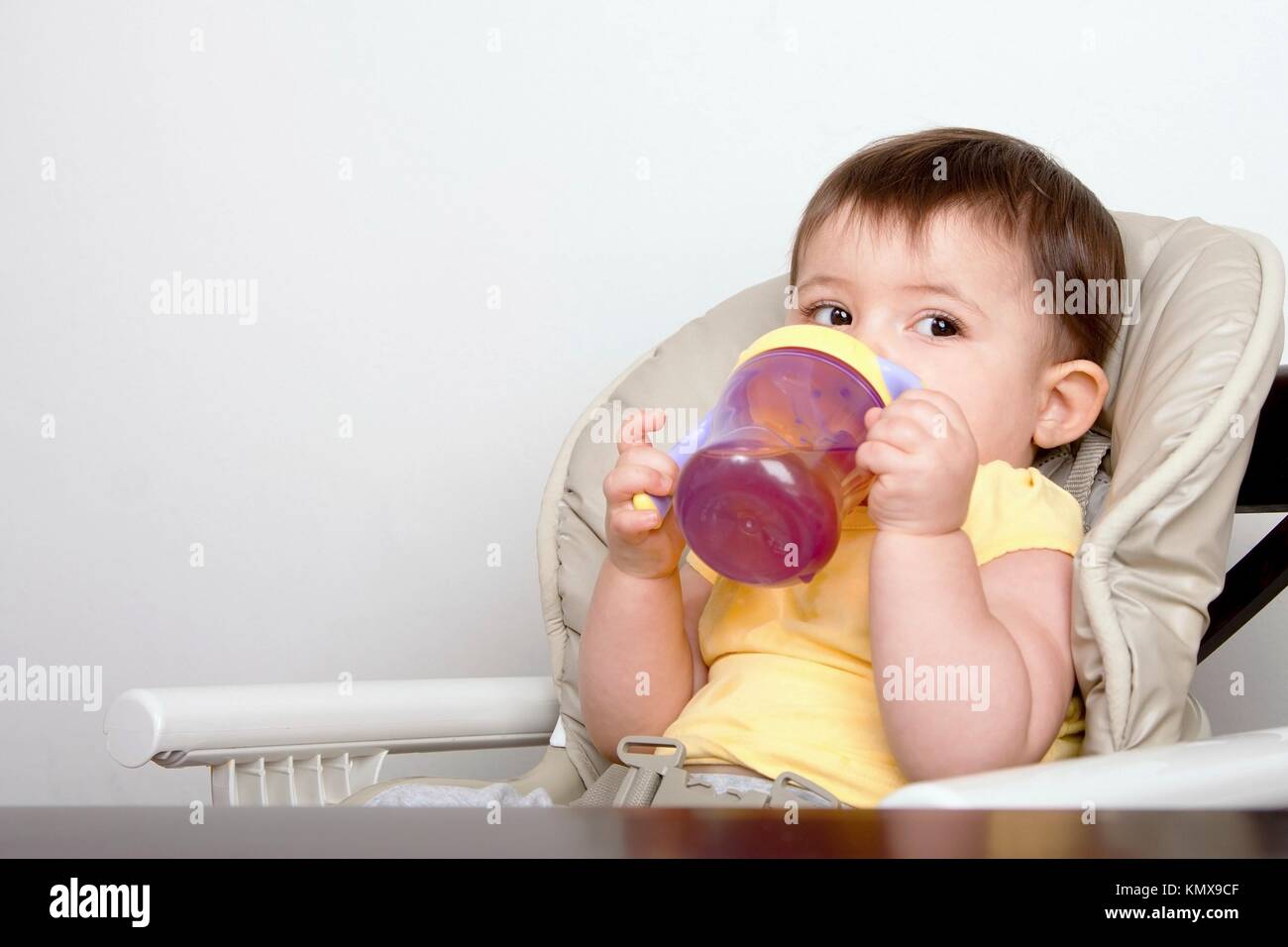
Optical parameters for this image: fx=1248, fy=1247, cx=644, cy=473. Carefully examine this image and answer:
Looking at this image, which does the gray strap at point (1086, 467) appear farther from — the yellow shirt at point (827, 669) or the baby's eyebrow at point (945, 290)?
the baby's eyebrow at point (945, 290)

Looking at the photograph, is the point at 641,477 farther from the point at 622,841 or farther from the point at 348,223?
the point at 348,223

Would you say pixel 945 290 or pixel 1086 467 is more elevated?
pixel 945 290

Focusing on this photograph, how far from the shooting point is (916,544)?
80 centimetres

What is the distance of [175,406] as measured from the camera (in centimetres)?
166

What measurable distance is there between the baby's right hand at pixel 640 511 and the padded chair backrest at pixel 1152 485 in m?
0.18

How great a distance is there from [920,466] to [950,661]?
124 millimetres

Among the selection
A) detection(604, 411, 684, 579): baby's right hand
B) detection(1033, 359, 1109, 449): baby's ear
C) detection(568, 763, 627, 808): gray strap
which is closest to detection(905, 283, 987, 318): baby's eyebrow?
detection(1033, 359, 1109, 449): baby's ear

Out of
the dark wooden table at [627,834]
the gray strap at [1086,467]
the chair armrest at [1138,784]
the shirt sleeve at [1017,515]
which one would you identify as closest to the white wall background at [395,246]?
the gray strap at [1086,467]

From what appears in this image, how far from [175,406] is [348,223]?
339 millimetres

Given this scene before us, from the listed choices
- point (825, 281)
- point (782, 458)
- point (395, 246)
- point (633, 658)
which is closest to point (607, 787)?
point (633, 658)

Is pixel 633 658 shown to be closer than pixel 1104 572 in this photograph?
No

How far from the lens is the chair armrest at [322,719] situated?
0.90 m

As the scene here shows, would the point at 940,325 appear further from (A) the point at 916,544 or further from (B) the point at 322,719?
(B) the point at 322,719
